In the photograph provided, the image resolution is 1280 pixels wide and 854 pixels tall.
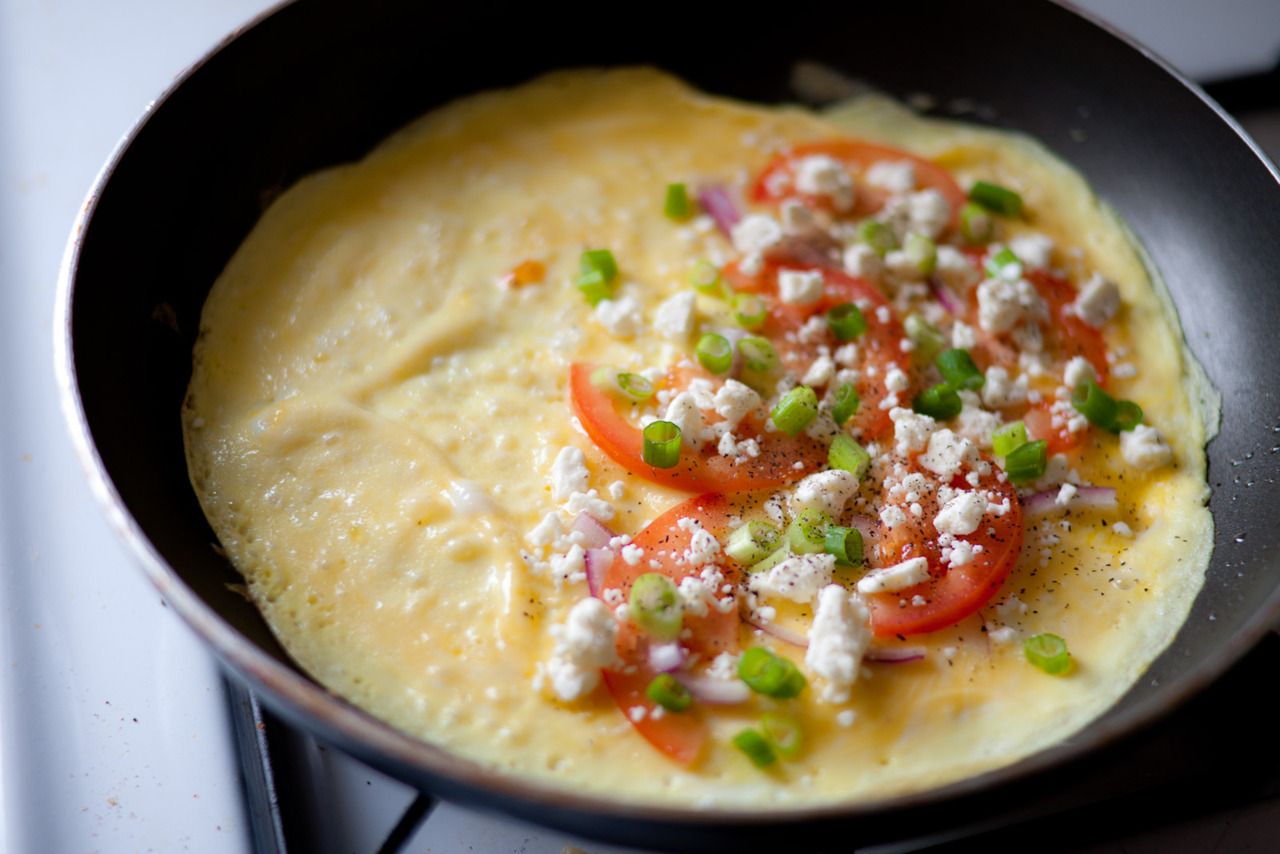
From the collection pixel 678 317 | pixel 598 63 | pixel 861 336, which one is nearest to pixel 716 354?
pixel 678 317

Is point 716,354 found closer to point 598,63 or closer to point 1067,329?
point 1067,329

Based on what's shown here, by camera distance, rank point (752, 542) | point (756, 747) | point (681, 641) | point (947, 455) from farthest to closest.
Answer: point (947, 455), point (752, 542), point (681, 641), point (756, 747)

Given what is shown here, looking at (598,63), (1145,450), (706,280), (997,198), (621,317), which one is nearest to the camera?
(1145,450)

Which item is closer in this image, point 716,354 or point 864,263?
point 716,354

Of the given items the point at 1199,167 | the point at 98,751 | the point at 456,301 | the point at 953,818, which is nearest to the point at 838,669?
the point at 953,818

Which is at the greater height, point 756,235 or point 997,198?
point 997,198

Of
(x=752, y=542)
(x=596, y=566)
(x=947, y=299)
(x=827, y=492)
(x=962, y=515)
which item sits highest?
(x=947, y=299)

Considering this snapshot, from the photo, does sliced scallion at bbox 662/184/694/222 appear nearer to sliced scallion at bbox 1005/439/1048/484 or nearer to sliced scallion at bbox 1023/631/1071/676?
sliced scallion at bbox 1005/439/1048/484
